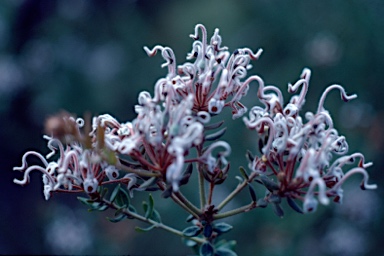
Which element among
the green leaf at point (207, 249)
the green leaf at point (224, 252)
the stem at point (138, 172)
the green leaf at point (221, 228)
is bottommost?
the green leaf at point (207, 249)

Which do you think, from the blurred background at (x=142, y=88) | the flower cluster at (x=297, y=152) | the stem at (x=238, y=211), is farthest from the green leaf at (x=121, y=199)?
the blurred background at (x=142, y=88)

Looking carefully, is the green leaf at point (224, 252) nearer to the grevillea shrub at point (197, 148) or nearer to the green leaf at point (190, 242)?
the grevillea shrub at point (197, 148)

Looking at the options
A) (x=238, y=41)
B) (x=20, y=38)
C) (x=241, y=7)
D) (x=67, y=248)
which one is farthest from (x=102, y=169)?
(x=241, y=7)

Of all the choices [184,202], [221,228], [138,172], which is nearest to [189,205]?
[184,202]

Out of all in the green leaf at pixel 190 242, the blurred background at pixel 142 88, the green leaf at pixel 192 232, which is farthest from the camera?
the blurred background at pixel 142 88

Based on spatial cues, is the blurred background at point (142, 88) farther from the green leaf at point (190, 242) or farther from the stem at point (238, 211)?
the stem at point (238, 211)

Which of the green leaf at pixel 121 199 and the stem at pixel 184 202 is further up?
the green leaf at pixel 121 199

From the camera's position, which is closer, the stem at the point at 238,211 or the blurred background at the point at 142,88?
the stem at the point at 238,211

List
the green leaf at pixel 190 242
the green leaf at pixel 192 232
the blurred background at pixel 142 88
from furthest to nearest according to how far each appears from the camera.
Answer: the blurred background at pixel 142 88, the green leaf at pixel 190 242, the green leaf at pixel 192 232

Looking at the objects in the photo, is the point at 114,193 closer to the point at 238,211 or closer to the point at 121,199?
the point at 121,199
